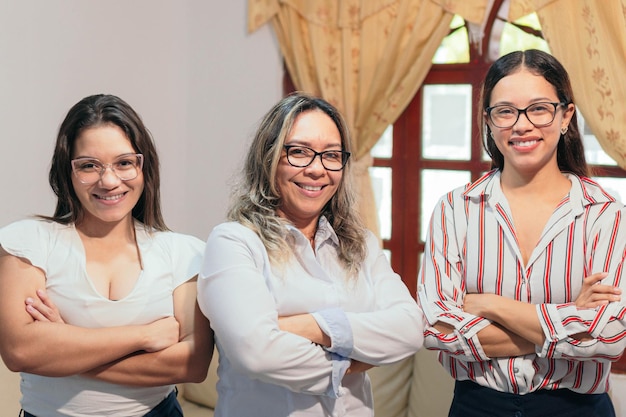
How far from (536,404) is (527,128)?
2.34 feet

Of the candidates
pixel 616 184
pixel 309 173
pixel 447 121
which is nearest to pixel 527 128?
pixel 309 173

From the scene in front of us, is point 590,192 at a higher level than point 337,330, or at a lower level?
higher

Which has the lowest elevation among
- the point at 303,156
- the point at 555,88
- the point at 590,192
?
the point at 590,192

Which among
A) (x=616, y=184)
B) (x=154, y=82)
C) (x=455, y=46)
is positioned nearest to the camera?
(x=616, y=184)

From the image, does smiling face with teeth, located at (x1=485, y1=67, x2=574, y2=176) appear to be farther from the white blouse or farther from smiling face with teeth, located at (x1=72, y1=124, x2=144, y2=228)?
smiling face with teeth, located at (x1=72, y1=124, x2=144, y2=228)

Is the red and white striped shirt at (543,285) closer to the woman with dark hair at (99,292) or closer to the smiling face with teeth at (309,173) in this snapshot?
the smiling face with teeth at (309,173)

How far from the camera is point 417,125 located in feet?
13.8

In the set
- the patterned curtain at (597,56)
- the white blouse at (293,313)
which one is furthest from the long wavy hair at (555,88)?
the patterned curtain at (597,56)

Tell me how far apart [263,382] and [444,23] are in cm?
260

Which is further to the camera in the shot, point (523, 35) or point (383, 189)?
point (383, 189)

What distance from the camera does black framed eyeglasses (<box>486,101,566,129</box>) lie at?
2.06m

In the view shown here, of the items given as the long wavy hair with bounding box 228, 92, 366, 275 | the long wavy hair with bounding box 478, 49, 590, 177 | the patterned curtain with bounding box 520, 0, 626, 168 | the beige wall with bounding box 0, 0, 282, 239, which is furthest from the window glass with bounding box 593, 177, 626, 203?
the long wavy hair with bounding box 228, 92, 366, 275

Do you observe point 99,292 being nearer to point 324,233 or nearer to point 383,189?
point 324,233

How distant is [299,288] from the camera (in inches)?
74.2
